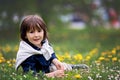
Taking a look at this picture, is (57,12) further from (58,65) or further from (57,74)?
(57,74)

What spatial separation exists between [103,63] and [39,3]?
1153 cm

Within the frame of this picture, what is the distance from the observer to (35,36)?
6562 mm

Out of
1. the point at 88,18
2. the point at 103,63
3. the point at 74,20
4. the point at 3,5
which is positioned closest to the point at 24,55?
the point at 103,63

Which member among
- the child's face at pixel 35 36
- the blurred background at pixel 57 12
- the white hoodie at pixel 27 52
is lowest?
the blurred background at pixel 57 12

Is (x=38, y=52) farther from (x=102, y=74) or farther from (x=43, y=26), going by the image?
(x=102, y=74)

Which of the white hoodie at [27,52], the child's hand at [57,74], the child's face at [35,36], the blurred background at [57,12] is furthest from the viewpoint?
the blurred background at [57,12]

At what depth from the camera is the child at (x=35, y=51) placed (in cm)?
647

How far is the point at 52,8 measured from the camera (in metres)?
19.1

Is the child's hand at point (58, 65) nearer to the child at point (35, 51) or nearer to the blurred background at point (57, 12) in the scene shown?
the child at point (35, 51)

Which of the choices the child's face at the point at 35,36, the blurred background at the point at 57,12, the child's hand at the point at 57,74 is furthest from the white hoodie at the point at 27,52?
the blurred background at the point at 57,12

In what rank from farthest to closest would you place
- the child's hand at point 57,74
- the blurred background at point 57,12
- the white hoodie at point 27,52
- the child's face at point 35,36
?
the blurred background at point 57,12
the child's face at point 35,36
the white hoodie at point 27,52
the child's hand at point 57,74

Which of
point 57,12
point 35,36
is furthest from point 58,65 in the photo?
point 57,12

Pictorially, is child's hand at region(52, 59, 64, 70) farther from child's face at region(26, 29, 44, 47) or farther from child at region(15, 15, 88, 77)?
child's face at region(26, 29, 44, 47)

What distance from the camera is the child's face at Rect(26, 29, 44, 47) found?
658 centimetres
